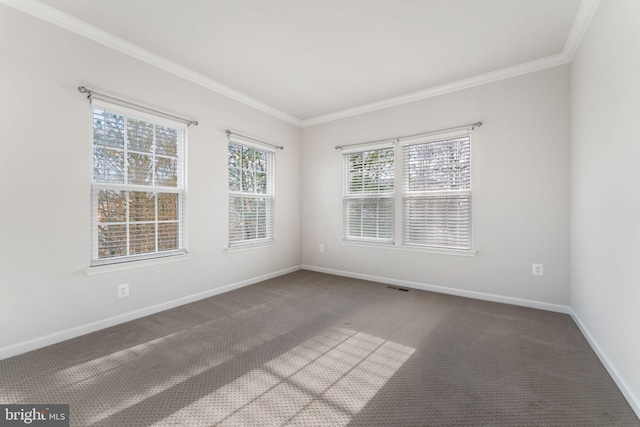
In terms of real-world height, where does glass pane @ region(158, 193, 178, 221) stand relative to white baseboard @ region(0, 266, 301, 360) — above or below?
above

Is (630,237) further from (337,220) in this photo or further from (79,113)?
(79,113)

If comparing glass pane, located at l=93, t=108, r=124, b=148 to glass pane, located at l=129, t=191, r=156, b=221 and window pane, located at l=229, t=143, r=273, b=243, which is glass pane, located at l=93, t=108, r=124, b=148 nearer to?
glass pane, located at l=129, t=191, r=156, b=221

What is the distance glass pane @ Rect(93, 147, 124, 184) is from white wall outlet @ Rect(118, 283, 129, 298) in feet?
3.30

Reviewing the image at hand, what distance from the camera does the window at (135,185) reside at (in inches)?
104

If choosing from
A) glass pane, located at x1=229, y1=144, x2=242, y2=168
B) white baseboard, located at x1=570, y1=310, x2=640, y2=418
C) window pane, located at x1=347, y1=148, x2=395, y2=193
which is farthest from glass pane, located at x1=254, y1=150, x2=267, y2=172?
white baseboard, located at x1=570, y1=310, x2=640, y2=418

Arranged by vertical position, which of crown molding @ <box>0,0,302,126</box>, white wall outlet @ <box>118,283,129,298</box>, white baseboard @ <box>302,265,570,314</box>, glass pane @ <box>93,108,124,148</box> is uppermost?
crown molding @ <box>0,0,302,126</box>

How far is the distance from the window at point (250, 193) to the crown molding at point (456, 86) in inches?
50.6

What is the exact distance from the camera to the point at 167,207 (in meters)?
3.16

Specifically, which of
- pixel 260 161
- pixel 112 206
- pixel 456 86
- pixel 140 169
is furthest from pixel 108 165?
pixel 456 86

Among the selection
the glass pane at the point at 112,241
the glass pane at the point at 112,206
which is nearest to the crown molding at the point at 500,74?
the glass pane at the point at 112,206

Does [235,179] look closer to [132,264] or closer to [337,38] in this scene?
[132,264]

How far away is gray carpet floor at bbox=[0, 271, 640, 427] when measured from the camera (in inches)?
61.7

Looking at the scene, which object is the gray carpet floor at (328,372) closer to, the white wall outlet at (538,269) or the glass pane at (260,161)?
the white wall outlet at (538,269)

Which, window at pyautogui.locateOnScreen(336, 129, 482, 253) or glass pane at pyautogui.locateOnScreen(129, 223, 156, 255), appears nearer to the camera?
glass pane at pyautogui.locateOnScreen(129, 223, 156, 255)
